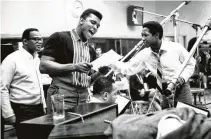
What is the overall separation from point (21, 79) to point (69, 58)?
787mm

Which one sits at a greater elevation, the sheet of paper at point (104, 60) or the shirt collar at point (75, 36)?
the shirt collar at point (75, 36)

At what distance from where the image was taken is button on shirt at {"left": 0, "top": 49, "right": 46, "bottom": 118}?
2438 mm

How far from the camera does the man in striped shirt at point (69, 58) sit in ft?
6.30

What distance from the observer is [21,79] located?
252 cm

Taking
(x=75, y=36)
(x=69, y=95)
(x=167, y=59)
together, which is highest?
(x=75, y=36)

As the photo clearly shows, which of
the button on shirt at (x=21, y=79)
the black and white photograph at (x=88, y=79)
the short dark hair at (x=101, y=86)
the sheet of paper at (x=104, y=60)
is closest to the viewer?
the black and white photograph at (x=88, y=79)

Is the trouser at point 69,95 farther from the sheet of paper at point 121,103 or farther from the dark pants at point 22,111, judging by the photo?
the dark pants at point 22,111

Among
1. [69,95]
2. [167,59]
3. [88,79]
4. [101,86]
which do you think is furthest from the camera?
[167,59]

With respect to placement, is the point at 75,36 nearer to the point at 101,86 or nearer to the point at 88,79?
the point at 88,79

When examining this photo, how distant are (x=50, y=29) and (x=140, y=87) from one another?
2.29 metres

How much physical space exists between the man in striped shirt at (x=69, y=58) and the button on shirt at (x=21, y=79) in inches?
25.6

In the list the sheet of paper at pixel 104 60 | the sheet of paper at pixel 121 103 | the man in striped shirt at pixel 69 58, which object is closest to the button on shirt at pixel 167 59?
the sheet of paper at pixel 121 103

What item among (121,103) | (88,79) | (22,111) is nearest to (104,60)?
(88,79)

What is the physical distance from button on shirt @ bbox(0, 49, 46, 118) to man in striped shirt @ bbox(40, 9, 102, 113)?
0.65 m
